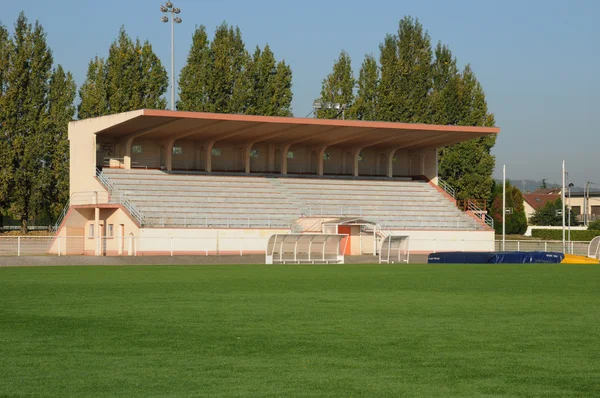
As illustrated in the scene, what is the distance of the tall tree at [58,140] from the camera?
206 ft

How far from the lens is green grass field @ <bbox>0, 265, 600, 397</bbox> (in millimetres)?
8656

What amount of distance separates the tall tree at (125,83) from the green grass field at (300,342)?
147ft

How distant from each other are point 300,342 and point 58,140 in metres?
54.7

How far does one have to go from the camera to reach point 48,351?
10695 millimetres

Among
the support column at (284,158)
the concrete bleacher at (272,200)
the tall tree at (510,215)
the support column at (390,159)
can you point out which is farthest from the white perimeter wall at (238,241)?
the tall tree at (510,215)

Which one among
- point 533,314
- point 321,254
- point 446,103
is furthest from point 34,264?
point 446,103

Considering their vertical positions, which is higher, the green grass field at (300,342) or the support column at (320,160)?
the support column at (320,160)

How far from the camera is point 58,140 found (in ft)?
208

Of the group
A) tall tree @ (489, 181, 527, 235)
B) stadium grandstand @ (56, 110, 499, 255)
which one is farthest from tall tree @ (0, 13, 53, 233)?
tall tree @ (489, 181, 527, 235)

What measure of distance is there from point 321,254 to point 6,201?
27.8m

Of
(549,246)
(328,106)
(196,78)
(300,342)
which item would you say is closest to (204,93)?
(196,78)

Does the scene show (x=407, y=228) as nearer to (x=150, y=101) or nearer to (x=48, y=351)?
(x=150, y=101)

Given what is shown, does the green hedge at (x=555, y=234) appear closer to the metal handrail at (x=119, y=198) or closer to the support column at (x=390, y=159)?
the support column at (x=390, y=159)

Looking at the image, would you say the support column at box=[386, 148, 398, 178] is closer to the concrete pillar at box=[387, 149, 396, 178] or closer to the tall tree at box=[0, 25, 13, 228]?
the concrete pillar at box=[387, 149, 396, 178]
